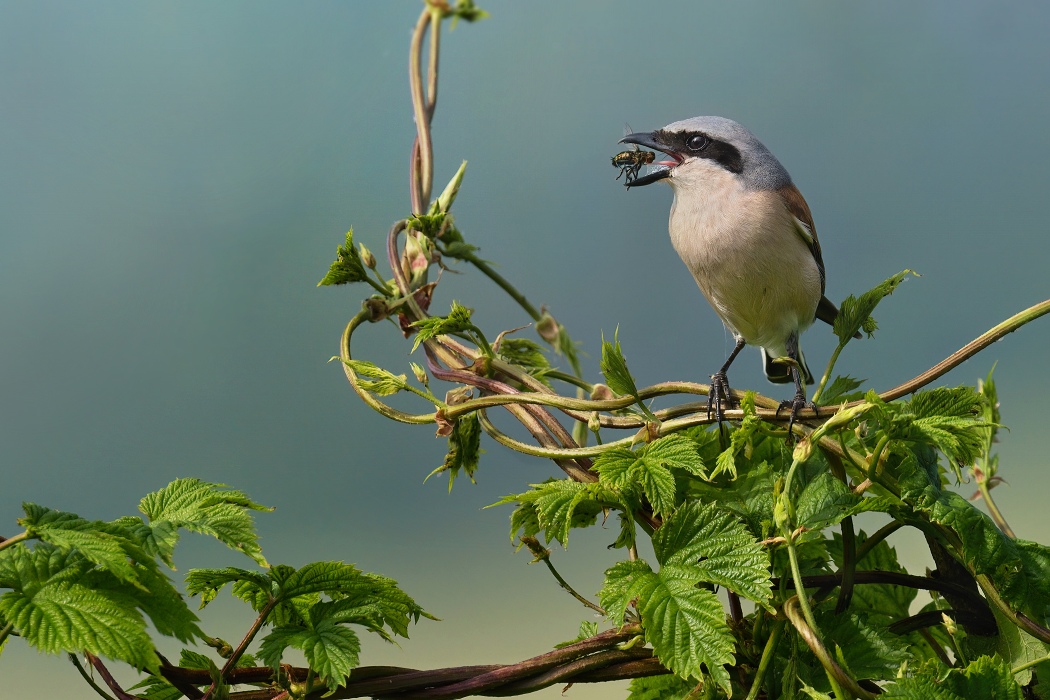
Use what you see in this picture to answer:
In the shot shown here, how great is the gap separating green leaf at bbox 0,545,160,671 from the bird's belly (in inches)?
42.7

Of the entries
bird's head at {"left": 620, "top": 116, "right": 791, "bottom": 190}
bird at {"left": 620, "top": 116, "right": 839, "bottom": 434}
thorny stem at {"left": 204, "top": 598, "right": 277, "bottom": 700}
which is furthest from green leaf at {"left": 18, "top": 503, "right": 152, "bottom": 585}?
bird's head at {"left": 620, "top": 116, "right": 791, "bottom": 190}

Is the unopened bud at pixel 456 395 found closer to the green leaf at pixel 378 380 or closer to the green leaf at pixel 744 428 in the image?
the green leaf at pixel 378 380

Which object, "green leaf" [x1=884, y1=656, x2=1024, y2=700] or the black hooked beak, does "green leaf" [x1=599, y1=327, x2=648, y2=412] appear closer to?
"green leaf" [x1=884, y1=656, x2=1024, y2=700]

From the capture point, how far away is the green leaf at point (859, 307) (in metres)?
1.06

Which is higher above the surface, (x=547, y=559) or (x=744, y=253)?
(x=744, y=253)

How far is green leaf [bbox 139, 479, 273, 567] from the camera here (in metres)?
0.85

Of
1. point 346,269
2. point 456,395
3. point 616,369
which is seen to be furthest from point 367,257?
point 616,369

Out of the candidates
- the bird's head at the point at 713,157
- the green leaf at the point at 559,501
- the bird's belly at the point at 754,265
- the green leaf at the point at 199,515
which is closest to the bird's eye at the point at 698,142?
the bird's head at the point at 713,157

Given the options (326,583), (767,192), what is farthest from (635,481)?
(767,192)

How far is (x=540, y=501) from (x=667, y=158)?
913mm

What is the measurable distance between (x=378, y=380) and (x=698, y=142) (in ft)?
2.70

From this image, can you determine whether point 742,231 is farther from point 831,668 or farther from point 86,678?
point 86,678

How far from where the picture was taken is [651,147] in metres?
1.63

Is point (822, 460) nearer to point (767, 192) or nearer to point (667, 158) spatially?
point (767, 192)
